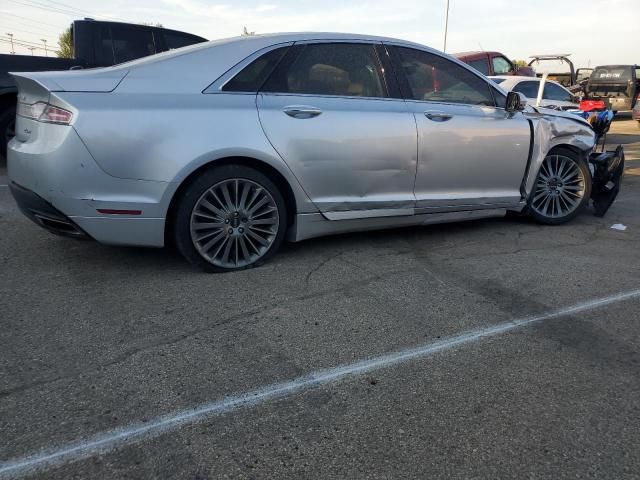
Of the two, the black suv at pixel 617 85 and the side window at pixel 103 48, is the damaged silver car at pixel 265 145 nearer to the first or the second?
the side window at pixel 103 48

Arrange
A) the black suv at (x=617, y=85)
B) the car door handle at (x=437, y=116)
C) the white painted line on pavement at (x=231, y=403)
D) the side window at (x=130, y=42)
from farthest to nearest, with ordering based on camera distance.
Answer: the black suv at (x=617, y=85) → the side window at (x=130, y=42) → the car door handle at (x=437, y=116) → the white painted line on pavement at (x=231, y=403)

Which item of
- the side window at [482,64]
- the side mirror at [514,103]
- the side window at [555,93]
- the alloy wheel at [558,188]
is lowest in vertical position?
the alloy wheel at [558,188]

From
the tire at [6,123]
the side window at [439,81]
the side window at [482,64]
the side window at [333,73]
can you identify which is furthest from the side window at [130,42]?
the side window at [482,64]

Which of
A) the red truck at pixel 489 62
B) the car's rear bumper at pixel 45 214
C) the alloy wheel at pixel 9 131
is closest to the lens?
the car's rear bumper at pixel 45 214

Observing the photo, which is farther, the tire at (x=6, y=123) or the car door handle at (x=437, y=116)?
the tire at (x=6, y=123)

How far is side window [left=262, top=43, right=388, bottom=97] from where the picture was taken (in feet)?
13.3

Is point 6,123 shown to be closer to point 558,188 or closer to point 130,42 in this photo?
point 130,42

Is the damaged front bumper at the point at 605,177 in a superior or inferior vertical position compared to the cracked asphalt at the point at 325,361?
superior

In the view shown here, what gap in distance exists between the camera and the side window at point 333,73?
4043mm

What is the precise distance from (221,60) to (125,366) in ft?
7.38

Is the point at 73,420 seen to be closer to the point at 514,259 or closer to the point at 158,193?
the point at 158,193

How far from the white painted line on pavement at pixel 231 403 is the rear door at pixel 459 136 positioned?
1.57 m

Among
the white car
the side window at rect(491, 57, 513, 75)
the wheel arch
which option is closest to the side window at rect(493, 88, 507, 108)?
the wheel arch

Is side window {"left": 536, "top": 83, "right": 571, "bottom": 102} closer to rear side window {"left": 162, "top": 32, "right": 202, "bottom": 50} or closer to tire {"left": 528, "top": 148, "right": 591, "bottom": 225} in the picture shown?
tire {"left": 528, "top": 148, "right": 591, "bottom": 225}
